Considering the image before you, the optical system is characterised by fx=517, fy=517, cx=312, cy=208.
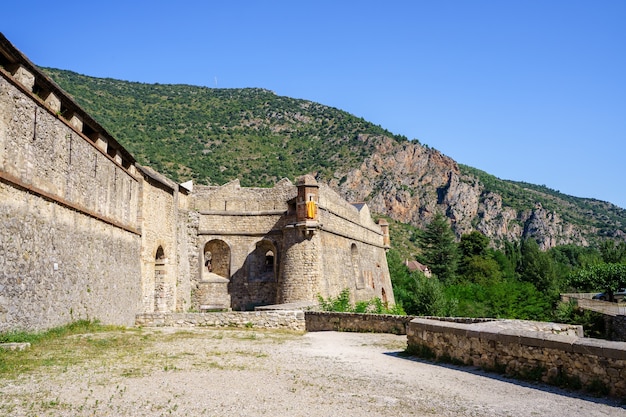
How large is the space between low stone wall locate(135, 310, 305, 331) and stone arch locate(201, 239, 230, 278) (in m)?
9.38

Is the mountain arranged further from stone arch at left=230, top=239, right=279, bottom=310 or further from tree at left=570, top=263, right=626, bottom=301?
tree at left=570, top=263, right=626, bottom=301

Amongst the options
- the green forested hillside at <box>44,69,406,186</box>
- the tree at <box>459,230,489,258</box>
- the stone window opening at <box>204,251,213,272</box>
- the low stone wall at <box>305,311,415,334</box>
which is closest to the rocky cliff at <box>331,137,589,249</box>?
the green forested hillside at <box>44,69,406,186</box>

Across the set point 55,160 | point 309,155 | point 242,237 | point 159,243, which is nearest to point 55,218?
point 55,160

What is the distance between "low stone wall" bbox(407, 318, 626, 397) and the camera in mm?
7434

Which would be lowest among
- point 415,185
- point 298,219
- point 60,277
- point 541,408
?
point 541,408

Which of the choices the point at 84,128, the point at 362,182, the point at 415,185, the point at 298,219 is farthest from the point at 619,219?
the point at 84,128

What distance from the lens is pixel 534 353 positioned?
8656 millimetres

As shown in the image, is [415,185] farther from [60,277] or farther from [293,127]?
[60,277]

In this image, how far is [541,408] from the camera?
6855 mm

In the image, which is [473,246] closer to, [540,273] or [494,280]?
[540,273]

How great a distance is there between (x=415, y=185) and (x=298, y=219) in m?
96.2

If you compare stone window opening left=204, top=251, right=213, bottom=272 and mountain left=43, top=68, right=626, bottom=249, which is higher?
mountain left=43, top=68, right=626, bottom=249

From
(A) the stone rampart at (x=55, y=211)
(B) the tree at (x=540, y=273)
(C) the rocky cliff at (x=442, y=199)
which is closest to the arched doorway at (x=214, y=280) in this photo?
(A) the stone rampart at (x=55, y=211)

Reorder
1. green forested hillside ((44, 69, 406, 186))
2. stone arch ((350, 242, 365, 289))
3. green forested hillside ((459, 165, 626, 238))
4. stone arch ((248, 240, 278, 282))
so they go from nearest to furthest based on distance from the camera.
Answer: stone arch ((248, 240, 278, 282)) < stone arch ((350, 242, 365, 289)) < green forested hillside ((44, 69, 406, 186)) < green forested hillside ((459, 165, 626, 238))
